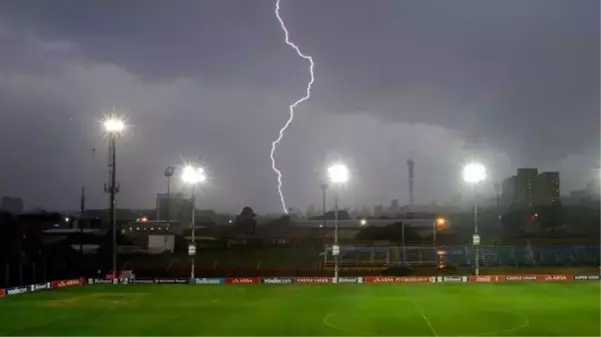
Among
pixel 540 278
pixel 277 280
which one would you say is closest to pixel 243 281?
pixel 277 280

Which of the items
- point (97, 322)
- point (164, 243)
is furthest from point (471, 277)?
point (164, 243)

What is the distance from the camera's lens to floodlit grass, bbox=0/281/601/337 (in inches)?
964

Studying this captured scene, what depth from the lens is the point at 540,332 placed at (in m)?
23.6

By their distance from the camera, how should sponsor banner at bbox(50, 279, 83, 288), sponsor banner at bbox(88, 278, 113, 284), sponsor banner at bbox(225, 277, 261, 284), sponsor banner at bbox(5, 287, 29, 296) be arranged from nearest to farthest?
sponsor banner at bbox(5, 287, 29, 296) < sponsor banner at bbox(50, 279, 83, 288) < sponsor banner at bbox(88, 278, 113, 284) < sponsor banner at bbox(225, 277, 261, 284)

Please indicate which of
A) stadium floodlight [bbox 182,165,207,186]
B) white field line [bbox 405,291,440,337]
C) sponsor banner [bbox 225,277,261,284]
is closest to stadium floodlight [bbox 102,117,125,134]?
stadium floodlight [bbox 182,165,207,186]

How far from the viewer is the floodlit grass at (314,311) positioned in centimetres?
2448

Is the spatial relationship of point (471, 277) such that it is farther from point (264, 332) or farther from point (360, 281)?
point (264, 332)

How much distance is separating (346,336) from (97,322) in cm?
1082

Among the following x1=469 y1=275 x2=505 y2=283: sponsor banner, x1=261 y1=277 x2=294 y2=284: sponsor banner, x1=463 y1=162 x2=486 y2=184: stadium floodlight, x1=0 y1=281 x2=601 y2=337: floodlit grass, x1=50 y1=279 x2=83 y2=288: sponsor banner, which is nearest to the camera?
x1=0 y1=281 x2=601 y2=337: floodlit grass

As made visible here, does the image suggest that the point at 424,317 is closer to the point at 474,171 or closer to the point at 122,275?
the point at 474,171

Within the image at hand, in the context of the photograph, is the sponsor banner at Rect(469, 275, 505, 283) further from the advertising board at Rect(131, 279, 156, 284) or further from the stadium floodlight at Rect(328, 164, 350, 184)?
the advertising board at Rect(131, 279, 156, 284)

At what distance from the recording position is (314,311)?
30.7 meters

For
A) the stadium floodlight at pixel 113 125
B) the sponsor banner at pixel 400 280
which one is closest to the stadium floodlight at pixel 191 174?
the stadium floodlight at pixel 113 125

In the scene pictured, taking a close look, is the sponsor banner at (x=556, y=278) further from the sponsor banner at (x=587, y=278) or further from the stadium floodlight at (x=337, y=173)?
the stadium floodlight at (x=337, y=173)
